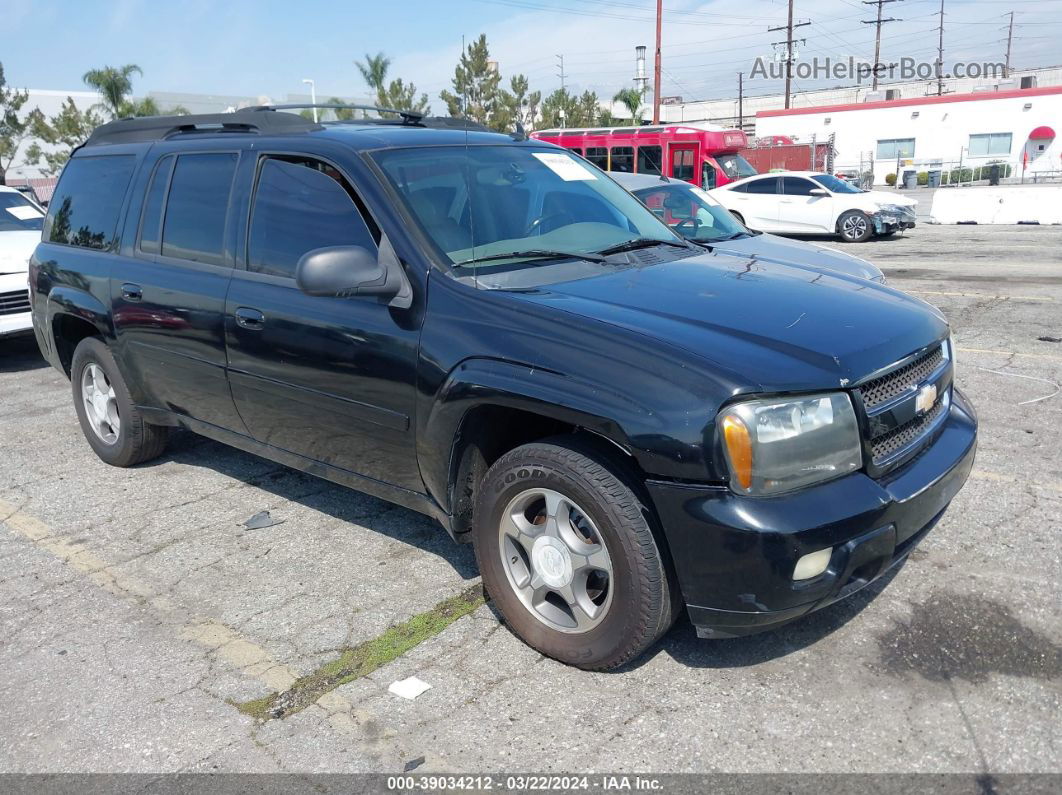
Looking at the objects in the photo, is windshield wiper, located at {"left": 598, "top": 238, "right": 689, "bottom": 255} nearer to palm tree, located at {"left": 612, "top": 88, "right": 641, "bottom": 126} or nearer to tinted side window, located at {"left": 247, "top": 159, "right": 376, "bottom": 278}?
tinted side window, located at {"left": 247, "top": 159, "right": 376, "bottom": 278}

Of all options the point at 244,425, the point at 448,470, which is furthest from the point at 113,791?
the point at 244,425

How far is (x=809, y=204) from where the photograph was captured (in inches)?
752

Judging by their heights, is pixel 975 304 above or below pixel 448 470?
below

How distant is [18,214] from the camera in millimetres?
9555

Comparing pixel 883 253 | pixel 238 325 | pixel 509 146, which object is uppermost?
pixel 509 146

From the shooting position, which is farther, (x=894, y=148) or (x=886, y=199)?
(x=894, y=148)

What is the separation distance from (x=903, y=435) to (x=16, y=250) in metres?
8.48

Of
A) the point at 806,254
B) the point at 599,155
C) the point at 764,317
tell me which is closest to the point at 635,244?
the point at 764,317

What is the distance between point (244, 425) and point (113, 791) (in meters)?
1.97

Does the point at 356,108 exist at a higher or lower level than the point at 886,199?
higher

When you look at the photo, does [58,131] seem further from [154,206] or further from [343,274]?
[343,274]

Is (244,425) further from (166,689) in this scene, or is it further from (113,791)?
(113,791)

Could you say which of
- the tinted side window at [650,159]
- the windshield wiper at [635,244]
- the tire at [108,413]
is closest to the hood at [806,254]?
the windshield wiper at [635,244]

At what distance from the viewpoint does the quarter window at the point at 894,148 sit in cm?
→ 4972
